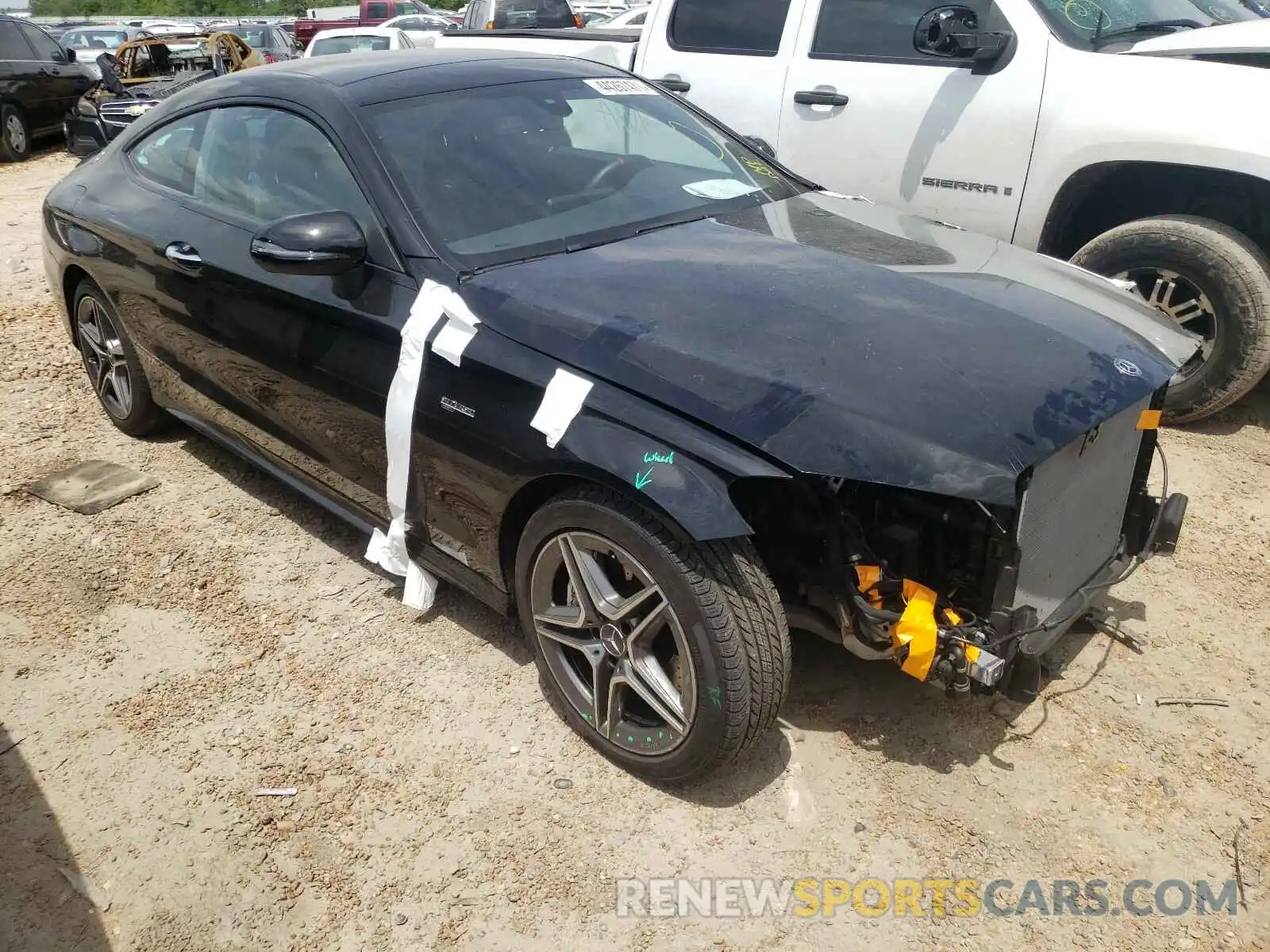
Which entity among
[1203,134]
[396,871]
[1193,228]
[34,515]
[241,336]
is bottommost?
[34,515]

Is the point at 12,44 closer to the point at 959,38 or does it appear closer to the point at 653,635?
the point at 959,38

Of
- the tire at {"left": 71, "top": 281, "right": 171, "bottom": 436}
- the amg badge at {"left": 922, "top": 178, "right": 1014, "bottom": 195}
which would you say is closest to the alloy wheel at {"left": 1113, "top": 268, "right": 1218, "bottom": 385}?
the amg badge at {"left": 922, "top": 178, "right": 1014, "bottom": 195}

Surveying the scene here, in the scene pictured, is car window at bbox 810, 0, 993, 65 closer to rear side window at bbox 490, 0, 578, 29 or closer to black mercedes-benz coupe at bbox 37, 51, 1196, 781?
black mercedes-benz coupe at bbox 37, 51, 1196, 781

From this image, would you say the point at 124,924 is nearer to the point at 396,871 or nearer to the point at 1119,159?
the point at 396,871

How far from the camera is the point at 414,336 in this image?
9.43 ft

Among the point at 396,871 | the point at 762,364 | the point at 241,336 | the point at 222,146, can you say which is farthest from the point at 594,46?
the point at 396,871

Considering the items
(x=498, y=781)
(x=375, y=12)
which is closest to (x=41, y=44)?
A: (x=375, y=12)

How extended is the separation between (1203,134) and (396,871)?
4189 mm

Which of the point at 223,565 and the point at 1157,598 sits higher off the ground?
the point at 1157,598

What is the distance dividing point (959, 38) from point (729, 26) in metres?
1.54

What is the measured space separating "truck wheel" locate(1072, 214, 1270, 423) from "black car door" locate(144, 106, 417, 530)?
3244mm

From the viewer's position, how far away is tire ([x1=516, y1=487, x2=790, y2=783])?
7.88 ft

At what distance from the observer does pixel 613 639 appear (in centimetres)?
267

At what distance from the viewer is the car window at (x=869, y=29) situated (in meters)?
5.14
